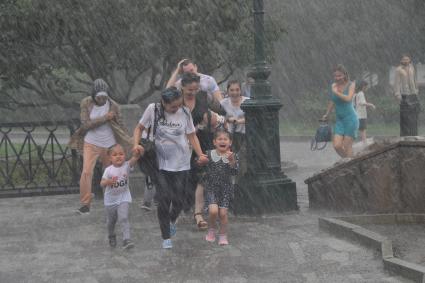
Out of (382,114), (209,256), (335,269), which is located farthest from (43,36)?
(382,114)

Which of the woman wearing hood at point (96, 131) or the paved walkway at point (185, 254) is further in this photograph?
the woman wearing hood at point (96, 131)

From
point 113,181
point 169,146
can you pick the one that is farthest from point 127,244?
point 169,146

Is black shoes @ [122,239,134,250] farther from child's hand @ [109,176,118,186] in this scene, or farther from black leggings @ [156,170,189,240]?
child's hand @ [109,176,118,186]

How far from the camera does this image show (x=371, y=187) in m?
8.27

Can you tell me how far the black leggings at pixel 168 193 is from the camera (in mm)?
7082

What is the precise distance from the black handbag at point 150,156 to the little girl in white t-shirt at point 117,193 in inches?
4.7

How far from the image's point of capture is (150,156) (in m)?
7.25

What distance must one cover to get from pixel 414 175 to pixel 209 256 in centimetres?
260

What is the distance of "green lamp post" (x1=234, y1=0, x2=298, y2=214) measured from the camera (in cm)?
883

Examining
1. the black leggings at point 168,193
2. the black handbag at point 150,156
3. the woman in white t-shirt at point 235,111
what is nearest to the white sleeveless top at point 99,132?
the woman in white t-shirt at point 235,111

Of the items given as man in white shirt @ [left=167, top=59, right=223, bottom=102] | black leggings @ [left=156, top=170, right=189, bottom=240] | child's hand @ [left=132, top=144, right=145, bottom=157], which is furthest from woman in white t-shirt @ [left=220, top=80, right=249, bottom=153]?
child's hand @ [left=132, top=144, right=145, bottom=157]

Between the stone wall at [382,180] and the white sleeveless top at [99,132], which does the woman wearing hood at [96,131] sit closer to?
the white sleeveless top at [99,132]

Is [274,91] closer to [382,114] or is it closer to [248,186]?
[382,114]

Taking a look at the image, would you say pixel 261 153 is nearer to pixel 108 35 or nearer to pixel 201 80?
pixel 201 80
